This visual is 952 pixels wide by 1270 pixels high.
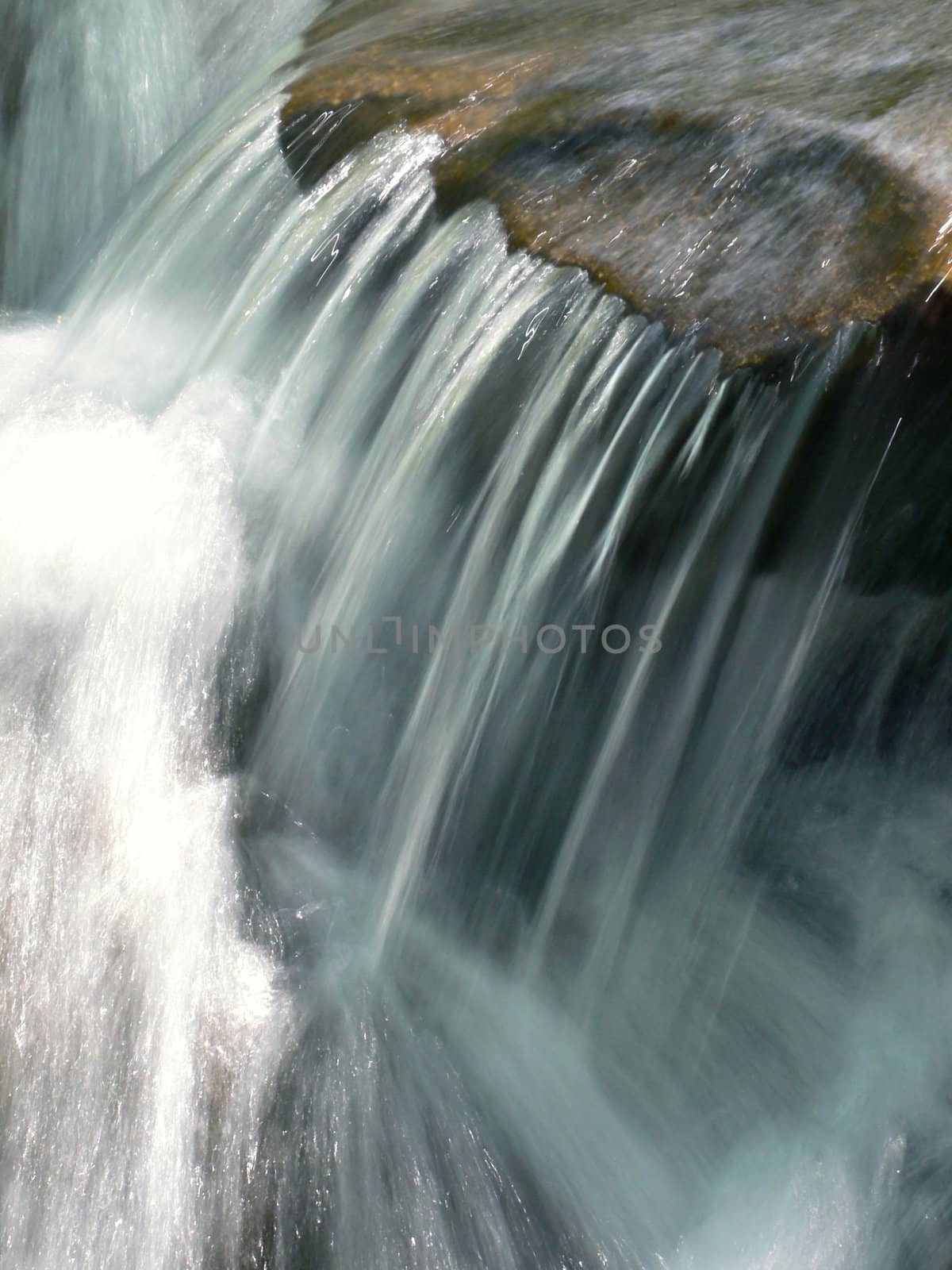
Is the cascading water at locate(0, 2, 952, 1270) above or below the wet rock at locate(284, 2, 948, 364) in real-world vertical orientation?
below

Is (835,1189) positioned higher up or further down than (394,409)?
further down

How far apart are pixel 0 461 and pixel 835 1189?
3.02 m

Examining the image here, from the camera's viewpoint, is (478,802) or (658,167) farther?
(658,167)

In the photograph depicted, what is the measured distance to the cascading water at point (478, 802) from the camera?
2502 millimetres

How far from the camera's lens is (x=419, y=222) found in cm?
357

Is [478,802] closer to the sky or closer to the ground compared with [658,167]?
closer to the ground

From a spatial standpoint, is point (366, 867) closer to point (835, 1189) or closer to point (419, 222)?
point (835, 1189)

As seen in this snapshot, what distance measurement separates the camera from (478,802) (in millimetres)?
3064

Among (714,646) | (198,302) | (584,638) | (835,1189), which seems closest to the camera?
(835,1189)

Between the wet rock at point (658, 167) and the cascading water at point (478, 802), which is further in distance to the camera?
the wet rock at point (658, 167)

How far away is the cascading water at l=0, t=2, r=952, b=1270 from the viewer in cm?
250

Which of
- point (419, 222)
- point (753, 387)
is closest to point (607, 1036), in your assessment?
point (753, 387)

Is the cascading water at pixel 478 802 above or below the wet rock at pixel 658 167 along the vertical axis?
below

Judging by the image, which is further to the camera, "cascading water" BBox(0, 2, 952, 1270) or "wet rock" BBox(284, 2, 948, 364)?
"wet rock" BBox(284, 2, 948, 364)
